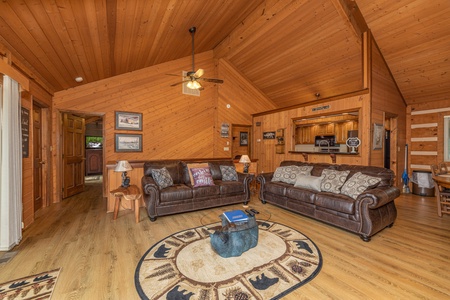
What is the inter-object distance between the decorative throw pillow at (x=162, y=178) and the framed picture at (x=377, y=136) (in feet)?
15.9

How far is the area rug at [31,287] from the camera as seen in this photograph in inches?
68.2

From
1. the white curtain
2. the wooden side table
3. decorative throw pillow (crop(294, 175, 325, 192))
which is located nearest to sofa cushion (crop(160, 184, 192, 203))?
the wooden side table

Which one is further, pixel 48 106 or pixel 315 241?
pixel 48 106

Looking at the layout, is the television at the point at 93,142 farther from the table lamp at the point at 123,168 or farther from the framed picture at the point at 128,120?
the table lamp at the point at 123,168

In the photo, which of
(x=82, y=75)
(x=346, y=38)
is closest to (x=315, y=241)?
(x=346, y=38)

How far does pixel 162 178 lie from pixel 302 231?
105 inches

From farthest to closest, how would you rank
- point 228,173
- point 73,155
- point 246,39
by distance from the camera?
1. point 246,39
2. point 73,155
3. point 228,173

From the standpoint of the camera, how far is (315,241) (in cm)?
277

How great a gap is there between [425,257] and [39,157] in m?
6.45

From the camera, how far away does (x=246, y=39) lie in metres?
5.79

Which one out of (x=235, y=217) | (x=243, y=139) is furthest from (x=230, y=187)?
(x=243, y=139)

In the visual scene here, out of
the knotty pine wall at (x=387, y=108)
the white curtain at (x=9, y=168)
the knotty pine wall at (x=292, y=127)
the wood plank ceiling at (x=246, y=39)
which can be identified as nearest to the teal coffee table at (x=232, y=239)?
the white curtain at (x=9, y=168)

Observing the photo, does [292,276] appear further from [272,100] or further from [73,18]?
[272,100]

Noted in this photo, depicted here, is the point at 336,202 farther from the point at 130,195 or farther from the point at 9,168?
the point at 9,168
